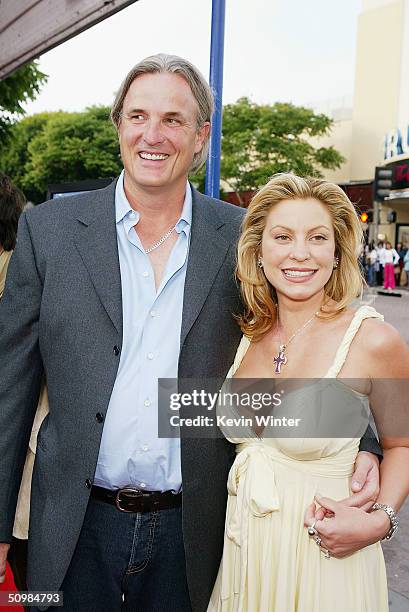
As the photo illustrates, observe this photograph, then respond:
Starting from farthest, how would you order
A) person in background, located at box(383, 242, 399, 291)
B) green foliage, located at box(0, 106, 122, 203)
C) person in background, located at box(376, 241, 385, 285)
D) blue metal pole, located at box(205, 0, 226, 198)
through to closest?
green foliage, located at box(0, 106, 122, 203) < person in background, located at box(376, 241, 385, 285) < person in background, located at box(383, 242, 399, 291) < blue metal pole, located at box(205, 0, 226, 198)

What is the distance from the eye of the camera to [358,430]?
70.9 inches

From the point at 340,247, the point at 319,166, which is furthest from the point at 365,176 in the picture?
the point at 340,247

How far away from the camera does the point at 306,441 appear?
5.66 ft

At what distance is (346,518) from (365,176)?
1149 inches

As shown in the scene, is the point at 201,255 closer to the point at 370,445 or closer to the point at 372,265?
the point at 370,445

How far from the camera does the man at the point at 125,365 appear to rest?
176 centimetres

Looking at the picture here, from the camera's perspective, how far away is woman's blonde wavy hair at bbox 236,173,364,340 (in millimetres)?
1889

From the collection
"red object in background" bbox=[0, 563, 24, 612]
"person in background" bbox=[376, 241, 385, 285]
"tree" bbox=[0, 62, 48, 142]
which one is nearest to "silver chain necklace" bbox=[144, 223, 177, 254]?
"red object in background" bbox=[0, 563, 24, 612]

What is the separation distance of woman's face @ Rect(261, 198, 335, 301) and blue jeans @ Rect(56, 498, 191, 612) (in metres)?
0.78

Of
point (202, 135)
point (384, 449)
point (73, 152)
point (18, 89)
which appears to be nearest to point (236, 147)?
point (73, 152)

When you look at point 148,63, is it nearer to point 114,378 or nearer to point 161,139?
point 161,139

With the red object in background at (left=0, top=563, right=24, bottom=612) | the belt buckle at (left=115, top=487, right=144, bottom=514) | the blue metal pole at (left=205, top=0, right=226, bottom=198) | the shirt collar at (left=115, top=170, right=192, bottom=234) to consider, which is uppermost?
the blue metal pole at (left=205, top=0, right=226, bottom=198)

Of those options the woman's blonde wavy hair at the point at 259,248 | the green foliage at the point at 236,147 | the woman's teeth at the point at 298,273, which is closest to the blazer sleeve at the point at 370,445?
the woman's blonde wavy hair at the point at 259,248

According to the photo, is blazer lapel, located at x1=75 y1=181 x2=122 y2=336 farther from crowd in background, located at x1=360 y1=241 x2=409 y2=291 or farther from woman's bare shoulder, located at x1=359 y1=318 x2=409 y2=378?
crowd in background, located at x1=360 y1=241 x2=409 y2=291
